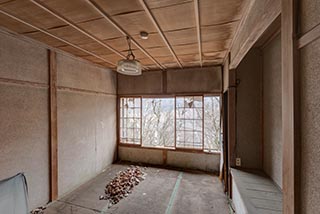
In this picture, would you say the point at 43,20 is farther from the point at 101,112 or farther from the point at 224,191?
the point at 224,191

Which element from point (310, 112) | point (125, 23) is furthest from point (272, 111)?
point (125, 23)

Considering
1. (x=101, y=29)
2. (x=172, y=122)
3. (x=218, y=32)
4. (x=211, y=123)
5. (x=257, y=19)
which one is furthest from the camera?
(x=172, y=122)

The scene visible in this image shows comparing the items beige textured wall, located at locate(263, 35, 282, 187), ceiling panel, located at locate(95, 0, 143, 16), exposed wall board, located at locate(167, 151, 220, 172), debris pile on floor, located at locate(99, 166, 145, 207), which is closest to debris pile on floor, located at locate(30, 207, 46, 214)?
debris pile on floor, located at locate(99, 166, 145, 207)

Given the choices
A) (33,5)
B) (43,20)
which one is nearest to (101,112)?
(43,20)

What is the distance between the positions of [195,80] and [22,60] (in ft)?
12.1

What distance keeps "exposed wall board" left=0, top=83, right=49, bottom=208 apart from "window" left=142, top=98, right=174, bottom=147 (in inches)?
111

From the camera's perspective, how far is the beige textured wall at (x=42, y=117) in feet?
7.96

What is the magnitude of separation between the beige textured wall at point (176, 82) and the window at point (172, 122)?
10.4 inches

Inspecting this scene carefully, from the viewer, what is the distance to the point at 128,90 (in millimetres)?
5246

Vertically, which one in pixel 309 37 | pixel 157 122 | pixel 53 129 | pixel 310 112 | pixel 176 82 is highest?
pixel 176 82

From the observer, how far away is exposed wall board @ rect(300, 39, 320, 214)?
713mm

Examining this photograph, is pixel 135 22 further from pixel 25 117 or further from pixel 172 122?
pixel 172 122

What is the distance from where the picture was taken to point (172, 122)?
5.28 m

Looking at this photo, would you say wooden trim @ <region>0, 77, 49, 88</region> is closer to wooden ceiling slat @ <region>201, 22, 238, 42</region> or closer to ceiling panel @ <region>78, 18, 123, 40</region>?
ceiling panel @ <region>78, 18, 123, 40</region>
